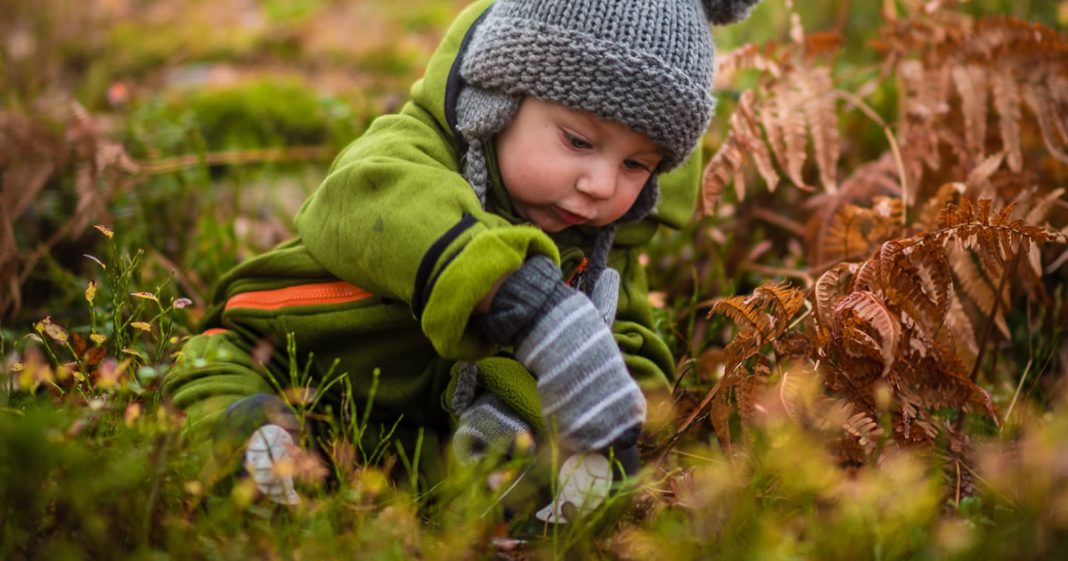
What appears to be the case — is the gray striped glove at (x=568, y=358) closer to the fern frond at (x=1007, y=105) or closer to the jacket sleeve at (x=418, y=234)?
the jacket sleeve at (x=418, y=234)

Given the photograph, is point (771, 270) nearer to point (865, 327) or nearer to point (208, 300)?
Result: point (865, 327)

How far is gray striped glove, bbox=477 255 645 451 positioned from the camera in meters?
1.87

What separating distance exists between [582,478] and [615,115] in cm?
80

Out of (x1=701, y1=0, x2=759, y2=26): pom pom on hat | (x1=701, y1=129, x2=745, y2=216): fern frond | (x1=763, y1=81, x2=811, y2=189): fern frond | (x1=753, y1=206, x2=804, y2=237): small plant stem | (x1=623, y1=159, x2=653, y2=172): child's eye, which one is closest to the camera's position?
(x1=623, y1=159, x2=653, y2=172): child's eye

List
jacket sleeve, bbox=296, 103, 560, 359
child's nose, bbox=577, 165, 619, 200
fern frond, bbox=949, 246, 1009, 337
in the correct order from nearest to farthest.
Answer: jacket sleeve, bbox=296, 103, 560, 359, child's nose, bbox=577, 165, 619, 200, fern frond, bbox=949, 246, 1009, 337

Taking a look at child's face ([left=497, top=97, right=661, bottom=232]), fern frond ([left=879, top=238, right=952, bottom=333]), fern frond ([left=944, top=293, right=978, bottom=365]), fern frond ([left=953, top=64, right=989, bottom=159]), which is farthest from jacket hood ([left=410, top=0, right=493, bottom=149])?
fern frond ([left=953, top=64, right=989, bottom=159])

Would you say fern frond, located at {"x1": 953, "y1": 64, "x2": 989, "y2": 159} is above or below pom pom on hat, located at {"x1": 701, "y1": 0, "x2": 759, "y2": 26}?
below

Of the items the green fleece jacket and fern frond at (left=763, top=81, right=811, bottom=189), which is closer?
the green fleece jacket

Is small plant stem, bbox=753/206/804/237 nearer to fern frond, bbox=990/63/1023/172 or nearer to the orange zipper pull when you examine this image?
fern frond, bbox=990/63/1023/172

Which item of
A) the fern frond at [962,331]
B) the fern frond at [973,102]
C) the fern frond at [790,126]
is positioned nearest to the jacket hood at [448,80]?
the fern frond at [790,126]

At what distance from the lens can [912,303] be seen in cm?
228

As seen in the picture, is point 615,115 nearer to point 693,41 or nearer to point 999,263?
point 693,41

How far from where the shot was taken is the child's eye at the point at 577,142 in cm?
220

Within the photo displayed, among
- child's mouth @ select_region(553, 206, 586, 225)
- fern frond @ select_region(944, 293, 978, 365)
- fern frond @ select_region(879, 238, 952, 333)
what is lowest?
fern frond @ select_region(944, 293, 978, 365)
